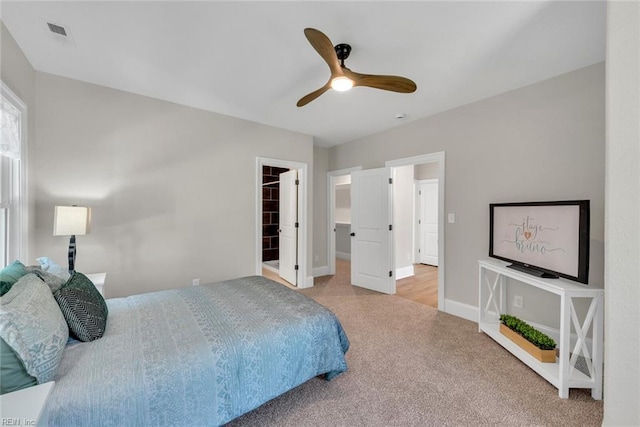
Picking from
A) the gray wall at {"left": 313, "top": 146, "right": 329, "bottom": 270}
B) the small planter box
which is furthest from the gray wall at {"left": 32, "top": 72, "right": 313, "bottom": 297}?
the small planter box

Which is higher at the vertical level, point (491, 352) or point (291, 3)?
A: point (291, 3)

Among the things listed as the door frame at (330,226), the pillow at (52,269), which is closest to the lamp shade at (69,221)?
the pillow at (52,269)

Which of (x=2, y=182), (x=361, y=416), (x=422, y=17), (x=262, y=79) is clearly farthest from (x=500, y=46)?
(x=2, y=182)

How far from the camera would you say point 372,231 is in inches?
164

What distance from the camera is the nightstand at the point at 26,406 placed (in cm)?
78

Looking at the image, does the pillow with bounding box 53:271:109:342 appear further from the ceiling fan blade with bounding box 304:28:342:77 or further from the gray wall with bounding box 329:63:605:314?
the gray wall with bounding box 329:63:605:314

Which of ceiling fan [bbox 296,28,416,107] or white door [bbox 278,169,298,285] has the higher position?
ceiling fan [bbox 296,28,416,107]

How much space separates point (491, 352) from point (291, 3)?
321cm

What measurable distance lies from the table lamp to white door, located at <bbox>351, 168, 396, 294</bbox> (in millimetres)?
3471

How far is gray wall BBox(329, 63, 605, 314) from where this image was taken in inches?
86.6

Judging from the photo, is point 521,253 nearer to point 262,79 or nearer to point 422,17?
point 422,17

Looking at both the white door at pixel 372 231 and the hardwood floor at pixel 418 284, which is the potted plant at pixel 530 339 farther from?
the white door at pixel 372 231

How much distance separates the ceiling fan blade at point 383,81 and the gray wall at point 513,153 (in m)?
1.43

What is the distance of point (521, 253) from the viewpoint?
237cm
